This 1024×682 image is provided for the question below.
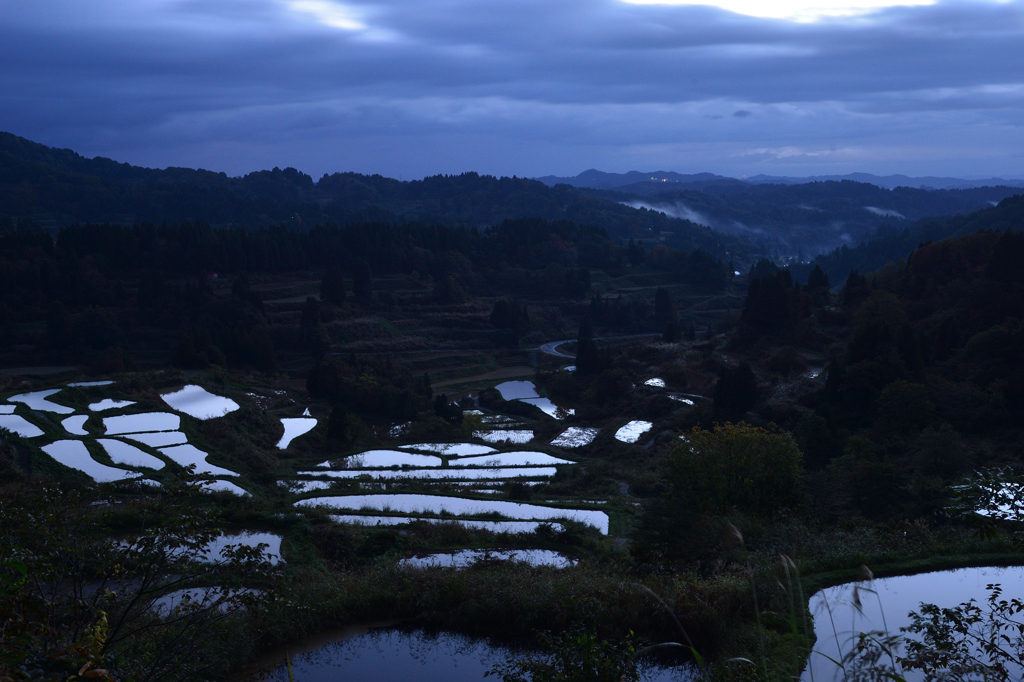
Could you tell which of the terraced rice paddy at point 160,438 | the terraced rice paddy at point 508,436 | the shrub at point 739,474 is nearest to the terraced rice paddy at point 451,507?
the shrub at point 739,474

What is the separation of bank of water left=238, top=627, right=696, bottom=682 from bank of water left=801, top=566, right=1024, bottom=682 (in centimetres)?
220

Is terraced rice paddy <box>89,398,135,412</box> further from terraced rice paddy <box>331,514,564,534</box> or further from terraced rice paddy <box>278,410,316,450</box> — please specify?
terraced rice paddy <box>331,514,564,534</box>

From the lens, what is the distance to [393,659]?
10.7 meters

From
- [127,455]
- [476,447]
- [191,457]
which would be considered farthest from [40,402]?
[476,447]

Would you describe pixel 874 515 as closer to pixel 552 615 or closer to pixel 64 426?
pixel 552 615

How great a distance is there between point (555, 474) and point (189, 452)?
14.2m

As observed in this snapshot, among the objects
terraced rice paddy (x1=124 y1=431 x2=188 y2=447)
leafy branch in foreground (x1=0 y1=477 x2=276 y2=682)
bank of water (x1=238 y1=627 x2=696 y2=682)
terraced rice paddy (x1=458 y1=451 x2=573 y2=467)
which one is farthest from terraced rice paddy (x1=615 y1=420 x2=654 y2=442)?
leafy branch in foreground (x1=0 y1=477 x2=276 y2=682)

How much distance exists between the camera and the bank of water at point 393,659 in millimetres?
10070

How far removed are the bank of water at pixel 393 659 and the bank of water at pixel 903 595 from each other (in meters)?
2.20

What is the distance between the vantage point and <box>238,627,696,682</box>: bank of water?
1007 cm

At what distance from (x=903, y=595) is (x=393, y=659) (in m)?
7.84

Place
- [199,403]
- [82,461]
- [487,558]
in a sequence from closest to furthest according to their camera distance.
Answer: [487,558]
[82,461]
[199,403]

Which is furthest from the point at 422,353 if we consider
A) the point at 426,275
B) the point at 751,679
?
the point at 751,679

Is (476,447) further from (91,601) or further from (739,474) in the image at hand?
(91,601)
